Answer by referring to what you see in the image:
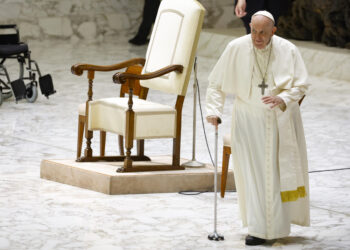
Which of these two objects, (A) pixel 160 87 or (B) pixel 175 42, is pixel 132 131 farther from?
(B) pixel 175 42

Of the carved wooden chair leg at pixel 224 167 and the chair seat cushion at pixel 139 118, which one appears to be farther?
the chair seat cushion at pixel 139 118

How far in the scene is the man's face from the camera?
462 cm

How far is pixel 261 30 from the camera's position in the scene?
15.2 feet

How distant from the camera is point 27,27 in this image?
46.7 feet

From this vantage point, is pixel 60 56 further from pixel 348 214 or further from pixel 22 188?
pixel 348 214

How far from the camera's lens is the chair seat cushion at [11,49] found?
29.9ft

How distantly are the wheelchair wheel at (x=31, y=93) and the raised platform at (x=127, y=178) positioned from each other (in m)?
3.22

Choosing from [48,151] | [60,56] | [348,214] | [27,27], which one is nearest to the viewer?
[348,214]

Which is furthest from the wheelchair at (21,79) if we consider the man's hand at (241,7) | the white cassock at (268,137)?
the white cassock at (268,137)

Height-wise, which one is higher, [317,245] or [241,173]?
[241,173]

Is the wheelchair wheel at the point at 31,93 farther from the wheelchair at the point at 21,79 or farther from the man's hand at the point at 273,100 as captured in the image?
the man's hand at the point at 273,100

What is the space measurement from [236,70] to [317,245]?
3.49 feet

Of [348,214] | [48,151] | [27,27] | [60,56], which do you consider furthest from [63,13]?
[348,214]

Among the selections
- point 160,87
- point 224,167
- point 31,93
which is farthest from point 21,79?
point 224,167
